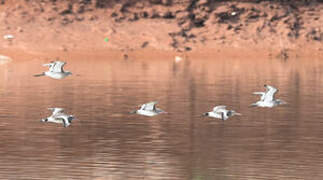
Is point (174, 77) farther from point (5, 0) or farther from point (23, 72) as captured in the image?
point (5, 0)

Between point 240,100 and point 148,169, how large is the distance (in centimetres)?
2001

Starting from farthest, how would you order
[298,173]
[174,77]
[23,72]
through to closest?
[23,72]
[174,77]
[298,173]

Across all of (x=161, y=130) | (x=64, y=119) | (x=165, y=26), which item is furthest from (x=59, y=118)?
(x=165, y=26)

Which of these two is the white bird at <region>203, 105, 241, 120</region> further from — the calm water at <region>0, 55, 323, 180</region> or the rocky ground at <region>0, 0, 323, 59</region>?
the rocky ground at <region>0, 0, 323, 59</region>

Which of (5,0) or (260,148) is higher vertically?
(5,0)

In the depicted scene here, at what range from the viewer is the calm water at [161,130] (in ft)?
83.4

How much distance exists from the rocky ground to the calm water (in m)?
24.0

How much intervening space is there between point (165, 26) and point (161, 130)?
55.9 meters

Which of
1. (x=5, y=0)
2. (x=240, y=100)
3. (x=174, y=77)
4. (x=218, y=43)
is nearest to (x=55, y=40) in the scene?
(x=5, y=0)

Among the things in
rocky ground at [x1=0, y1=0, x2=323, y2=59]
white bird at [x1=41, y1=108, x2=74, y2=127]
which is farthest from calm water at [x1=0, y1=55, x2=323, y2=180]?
rocky ground at [x1=0, y1=0, x2=323, y2=59]

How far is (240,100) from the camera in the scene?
44.8 meters

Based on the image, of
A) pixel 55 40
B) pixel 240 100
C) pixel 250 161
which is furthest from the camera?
pixel 55 40

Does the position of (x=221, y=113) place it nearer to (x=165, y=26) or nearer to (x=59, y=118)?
(x=59, y=118)

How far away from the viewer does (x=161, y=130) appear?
33.8m
